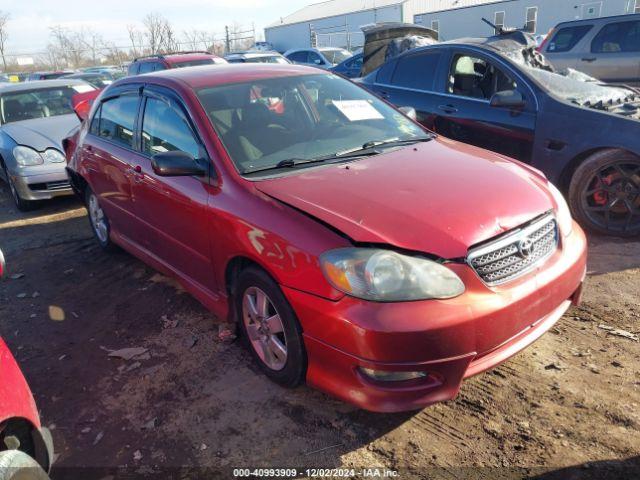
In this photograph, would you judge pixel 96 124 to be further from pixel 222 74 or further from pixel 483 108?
pixel 483 108

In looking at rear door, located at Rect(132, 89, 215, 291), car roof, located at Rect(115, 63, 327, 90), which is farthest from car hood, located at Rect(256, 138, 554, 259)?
car roof, located at Rect(115, 63, 327, 90)

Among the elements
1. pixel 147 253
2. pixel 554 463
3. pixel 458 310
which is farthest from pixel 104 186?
pixel 554 463

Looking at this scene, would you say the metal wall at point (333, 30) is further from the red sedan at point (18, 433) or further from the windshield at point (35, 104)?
the red sedan at point (18, 433)

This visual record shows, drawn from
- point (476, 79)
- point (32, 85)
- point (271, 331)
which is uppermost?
point (32, 85)

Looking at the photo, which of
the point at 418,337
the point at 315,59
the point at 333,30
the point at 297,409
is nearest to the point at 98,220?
the point at 297,409

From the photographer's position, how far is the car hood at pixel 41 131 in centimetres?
684

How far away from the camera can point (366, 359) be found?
2.19m

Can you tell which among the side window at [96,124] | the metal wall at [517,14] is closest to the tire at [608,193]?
the side window at [96,124]

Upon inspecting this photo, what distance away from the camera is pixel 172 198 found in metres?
3.31

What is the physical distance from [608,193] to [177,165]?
3648 millimetres

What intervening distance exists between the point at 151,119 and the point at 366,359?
2.51 meters

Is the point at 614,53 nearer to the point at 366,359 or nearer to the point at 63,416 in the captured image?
the point at 366,359

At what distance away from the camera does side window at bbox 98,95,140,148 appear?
396cm

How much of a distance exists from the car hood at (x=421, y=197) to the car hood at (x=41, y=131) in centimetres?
538
